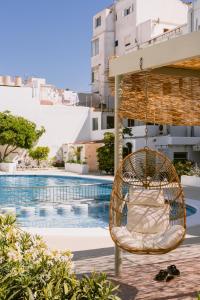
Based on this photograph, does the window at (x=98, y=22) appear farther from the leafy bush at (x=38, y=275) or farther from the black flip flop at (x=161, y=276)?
the leafy bush at (x=38, y=275)

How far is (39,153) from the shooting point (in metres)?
30.9

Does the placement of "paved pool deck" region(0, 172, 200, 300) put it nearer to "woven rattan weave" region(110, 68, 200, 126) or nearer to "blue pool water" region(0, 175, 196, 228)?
"woven rattan weave" region(110, 68, 200, 126)

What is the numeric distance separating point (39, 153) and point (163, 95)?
79.9ft

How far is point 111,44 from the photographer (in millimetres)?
39438

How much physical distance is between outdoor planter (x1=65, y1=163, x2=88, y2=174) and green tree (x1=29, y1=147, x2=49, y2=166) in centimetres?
210

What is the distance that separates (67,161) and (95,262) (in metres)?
24.6

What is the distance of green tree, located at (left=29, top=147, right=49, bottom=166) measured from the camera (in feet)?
101

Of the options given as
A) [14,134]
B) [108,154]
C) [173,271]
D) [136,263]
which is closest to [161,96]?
[136,263]

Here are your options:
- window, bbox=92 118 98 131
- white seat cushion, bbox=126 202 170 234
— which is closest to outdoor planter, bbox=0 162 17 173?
window, bbox=92 118 98 131

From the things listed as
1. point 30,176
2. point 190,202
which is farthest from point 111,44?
point 190,202

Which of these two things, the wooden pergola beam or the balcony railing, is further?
the balcony railing

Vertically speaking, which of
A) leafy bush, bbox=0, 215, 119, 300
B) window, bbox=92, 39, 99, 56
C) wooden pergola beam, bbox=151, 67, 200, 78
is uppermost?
window, bbox=92, 39, 99, 56

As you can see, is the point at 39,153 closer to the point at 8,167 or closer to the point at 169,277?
the point at 8,167

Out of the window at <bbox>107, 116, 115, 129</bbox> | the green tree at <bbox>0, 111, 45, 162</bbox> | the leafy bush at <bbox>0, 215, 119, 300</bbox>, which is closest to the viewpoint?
the leafy bush at <bbox>0, 215, 119, 300</bbox>
